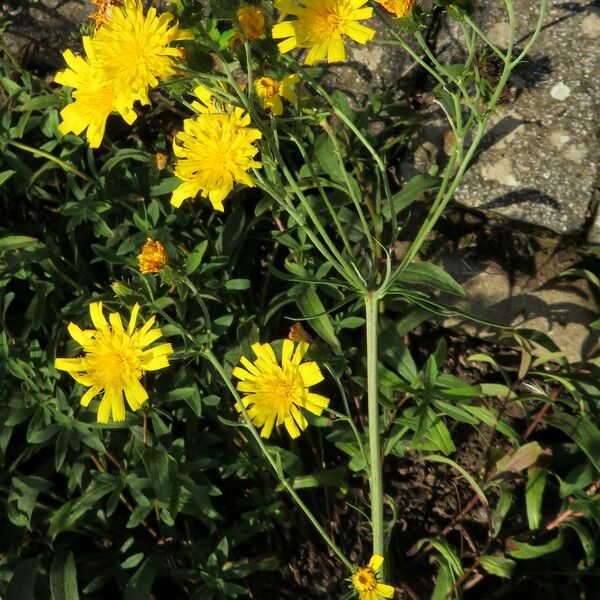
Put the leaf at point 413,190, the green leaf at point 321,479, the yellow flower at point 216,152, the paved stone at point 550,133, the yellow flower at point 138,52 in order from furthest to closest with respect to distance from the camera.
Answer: the paved stone at point 550,133
the leaf at point 413,190
the green leaf at point 321,479
the yellow flower at point 216,152
the yellow flower at point 138,52

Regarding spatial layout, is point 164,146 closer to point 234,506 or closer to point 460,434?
point 234,506

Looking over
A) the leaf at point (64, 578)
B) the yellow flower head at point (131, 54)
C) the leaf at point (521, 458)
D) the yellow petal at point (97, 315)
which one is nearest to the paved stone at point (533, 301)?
the leaf at point (521, 458)

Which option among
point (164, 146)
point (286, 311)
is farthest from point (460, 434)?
point (164, 146)

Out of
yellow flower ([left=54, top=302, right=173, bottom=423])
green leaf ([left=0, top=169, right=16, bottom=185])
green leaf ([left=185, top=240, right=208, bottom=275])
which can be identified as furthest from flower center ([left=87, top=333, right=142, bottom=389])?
green leaf ([left=0, top=169, right=16, bottom=185])

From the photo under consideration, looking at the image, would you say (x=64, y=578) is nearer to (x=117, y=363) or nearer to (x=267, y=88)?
(x=117, y=363)

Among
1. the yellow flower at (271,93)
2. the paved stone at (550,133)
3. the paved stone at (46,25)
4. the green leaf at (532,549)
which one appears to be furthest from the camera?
the paved stone at (46,25)

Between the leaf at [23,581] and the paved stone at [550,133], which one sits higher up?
the paved stone at [550,133]

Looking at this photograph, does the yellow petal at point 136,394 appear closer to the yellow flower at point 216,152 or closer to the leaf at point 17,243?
the yellow flower at point 216,152
